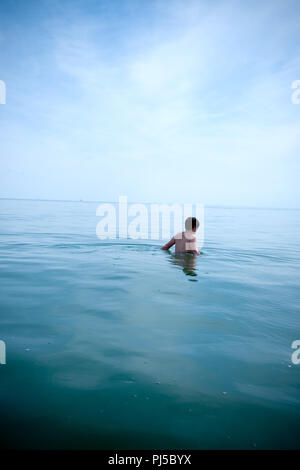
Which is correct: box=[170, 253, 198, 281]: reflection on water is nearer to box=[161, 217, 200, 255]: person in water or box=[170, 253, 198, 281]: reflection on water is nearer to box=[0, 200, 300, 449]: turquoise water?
box=[161, 217, 200, 255]: person in water

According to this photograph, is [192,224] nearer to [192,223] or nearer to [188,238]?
[192,223]

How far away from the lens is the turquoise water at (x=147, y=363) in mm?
2180

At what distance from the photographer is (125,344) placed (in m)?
3.42

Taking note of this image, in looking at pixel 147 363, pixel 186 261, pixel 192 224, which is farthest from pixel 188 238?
pixel 147 363

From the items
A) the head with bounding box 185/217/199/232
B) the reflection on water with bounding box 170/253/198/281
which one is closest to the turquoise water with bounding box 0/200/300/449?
the reflection on water with bounding box 170/253/198/281

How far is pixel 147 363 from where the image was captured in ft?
9.92

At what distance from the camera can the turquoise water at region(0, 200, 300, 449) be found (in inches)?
85.8

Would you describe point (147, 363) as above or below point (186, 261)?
below

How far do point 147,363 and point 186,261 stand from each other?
18.6ft

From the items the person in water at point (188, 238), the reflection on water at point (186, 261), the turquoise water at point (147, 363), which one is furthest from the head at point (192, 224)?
the turquoise water at point (147, 363)
